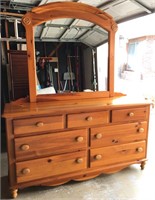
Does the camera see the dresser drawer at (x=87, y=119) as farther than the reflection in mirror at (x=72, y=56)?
No

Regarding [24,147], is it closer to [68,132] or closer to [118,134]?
[68,132]

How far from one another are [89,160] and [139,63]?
2.98 meters

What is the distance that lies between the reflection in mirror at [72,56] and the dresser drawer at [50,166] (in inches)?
30.8

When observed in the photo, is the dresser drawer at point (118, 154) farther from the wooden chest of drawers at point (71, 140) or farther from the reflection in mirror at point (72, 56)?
the reflection in mirror at point (72, 56)

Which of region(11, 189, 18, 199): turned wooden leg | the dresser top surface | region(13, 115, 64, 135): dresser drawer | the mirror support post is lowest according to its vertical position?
region(11, 189, 18, 199): turned wooden leg

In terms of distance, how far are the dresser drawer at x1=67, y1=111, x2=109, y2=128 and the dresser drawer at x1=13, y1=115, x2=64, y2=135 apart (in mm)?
87

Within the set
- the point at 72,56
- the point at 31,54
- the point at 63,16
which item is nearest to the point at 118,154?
the point at 72,56

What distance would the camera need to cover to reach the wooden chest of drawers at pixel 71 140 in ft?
5.17

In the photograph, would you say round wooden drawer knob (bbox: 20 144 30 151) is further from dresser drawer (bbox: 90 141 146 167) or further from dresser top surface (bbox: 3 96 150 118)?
dresser drawer (bbox: 90 141 146 167)

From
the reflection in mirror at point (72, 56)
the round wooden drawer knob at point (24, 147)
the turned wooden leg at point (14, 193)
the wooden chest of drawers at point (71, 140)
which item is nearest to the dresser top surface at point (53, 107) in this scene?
the wooden chest of drawers at point (71, 140)

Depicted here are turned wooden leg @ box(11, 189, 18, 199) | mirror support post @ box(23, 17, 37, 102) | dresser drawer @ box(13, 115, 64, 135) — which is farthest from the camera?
mirror support post @ box(23, 17, 37, 102)

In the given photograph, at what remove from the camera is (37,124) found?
158 centimetres

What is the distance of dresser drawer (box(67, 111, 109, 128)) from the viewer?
170cm

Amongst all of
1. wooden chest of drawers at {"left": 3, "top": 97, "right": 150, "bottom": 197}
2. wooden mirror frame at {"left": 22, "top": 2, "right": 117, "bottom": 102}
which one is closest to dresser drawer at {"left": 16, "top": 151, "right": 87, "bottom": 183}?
wooden chest of drawers at {"left": 3, "top": 97, "right": 150, "bottom": 197}
